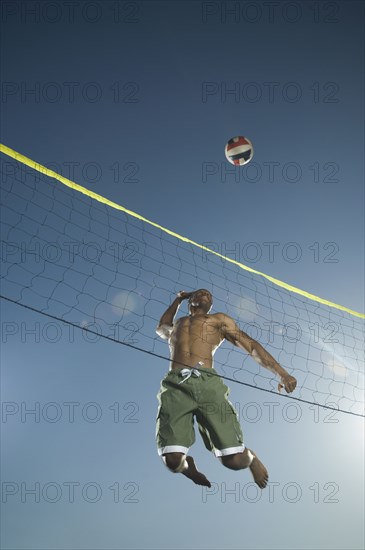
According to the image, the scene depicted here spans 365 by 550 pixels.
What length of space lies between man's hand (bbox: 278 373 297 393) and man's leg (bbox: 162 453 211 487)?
1132mm

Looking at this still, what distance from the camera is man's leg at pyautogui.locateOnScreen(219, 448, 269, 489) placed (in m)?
4.60

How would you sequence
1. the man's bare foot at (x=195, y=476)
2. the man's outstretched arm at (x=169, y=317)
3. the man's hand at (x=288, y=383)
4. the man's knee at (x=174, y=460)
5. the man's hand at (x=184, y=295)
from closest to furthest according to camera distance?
the man's knee at (x=174, y=460) → the man's hand at (x=288, y=383) → the man's bare foot at (x=195, y=476) → the man's outstretched arm at (x=169, y=317) → the man's hand at (x=184, y=295)

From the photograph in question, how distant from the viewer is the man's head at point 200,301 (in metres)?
5.47

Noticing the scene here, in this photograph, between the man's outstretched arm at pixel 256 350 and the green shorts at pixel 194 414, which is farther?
the man's outstretched arm at pixel 256 350

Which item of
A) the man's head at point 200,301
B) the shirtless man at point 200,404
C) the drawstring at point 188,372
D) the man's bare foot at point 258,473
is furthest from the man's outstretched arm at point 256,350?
the man's bare foot at point 258,473

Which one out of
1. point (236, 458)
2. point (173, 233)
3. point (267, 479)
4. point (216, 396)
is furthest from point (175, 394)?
point (173, 233)

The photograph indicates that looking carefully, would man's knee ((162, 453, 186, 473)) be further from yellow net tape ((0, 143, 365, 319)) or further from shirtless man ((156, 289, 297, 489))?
yellow net tape ((0, 143, 365, 319))

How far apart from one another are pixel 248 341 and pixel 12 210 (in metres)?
2.71

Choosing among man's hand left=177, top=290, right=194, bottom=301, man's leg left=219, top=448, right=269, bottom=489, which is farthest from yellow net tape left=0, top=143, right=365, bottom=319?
man's leg left=219, top=448, right=269, bottom=489

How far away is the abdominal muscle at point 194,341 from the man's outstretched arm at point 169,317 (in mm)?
98

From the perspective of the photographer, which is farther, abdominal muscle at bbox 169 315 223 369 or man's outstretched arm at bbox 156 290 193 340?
man's outstretched arm at bbox 156 290 193 340

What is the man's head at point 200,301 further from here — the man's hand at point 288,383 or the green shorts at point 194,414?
the man's hand at point 288,383

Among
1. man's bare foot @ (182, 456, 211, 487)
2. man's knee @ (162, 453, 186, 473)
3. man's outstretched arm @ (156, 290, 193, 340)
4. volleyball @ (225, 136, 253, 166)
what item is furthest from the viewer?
volleyball @ (225, 136, 253, 166)

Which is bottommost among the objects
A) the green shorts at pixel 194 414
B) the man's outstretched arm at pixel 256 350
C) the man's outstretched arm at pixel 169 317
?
the green shorts at pixel 194 414
